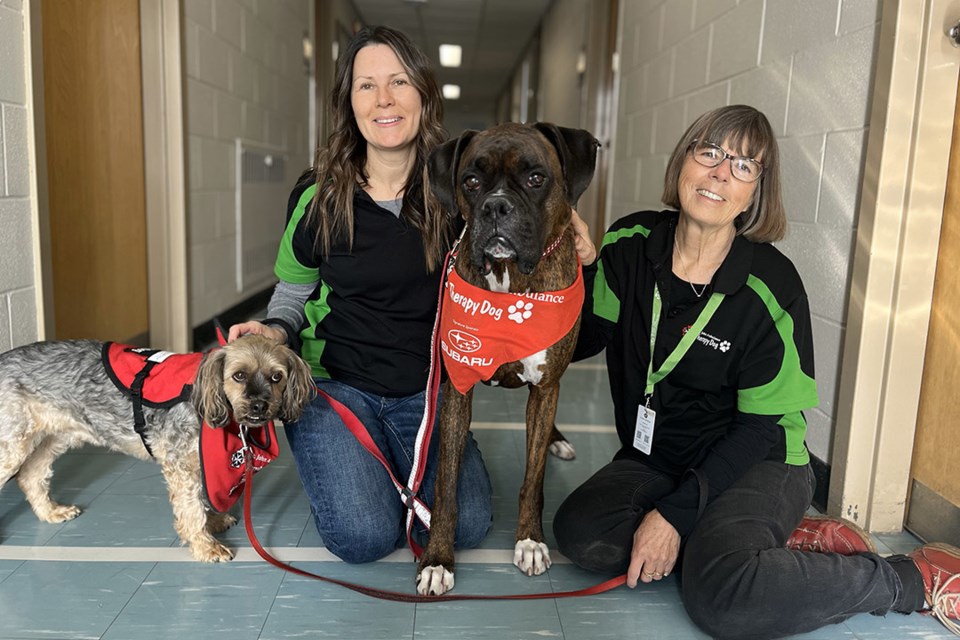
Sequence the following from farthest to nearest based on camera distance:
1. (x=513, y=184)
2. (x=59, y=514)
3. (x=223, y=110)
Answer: (x=223, y=110)
(x=59, y=514)
(x=513, y=184)

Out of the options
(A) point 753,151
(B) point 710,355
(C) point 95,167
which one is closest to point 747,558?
(B) point 710,355

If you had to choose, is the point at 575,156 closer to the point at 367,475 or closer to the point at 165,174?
the point at 367,475

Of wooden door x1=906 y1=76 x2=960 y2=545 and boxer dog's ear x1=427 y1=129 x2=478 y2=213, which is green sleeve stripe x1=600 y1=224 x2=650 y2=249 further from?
wooden door x1=906 y1=76 x2=960 y2=545

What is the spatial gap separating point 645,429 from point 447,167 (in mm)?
896

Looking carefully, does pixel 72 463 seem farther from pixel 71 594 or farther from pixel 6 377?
pixel 71 594

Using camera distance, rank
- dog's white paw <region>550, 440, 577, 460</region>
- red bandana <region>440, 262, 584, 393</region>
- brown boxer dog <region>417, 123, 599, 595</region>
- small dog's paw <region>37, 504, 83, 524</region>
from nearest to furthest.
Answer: brown boxer dog <region>417, 123, 599, 595</region> < red bandana <region>440, 262, 584, 393</region> < small dog's paw <region>37, 504, 83, 524</region> < dog's white paw <region>550, 440, 577, 460</region>

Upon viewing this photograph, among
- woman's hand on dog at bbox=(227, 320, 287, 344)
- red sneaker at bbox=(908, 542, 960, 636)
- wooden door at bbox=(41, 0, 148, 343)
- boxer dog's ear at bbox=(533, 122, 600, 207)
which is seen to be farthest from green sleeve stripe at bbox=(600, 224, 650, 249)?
wooden door at bbox=(41, 0, 148, 343)

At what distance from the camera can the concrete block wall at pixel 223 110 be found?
174 inches

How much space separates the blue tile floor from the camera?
1.75 metres

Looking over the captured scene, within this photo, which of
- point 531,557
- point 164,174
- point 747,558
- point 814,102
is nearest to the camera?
point 747,558

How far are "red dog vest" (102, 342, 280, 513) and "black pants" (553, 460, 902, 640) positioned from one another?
3.02 feet

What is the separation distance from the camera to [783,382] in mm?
1911

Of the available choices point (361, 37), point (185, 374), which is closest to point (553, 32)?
point (361, 37)

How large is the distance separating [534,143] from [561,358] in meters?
0.57
